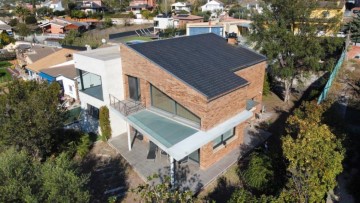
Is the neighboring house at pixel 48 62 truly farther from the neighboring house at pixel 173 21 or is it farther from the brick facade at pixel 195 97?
the neighboring house at pixel 173 21

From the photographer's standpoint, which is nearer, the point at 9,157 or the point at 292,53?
the point at 9,157

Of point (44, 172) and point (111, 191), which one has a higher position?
point (44, 172)

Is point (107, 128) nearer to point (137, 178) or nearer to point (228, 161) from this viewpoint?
point (137, 178)

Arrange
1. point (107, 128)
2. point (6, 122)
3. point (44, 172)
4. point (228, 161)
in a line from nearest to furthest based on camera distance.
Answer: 1. point (44, 172)
2. point (6, 122)
3. point (228, 161)
4. point (107, 128)

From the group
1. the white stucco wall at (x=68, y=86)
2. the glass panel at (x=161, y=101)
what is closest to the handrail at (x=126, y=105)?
the glass panel at (x=161, y=101)

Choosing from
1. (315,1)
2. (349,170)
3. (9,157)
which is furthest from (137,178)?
(315,1)

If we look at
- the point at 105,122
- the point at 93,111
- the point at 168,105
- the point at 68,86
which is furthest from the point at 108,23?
the point at 168,105

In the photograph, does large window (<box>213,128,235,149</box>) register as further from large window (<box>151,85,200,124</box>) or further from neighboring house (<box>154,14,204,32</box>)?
neighboring house (<box>154,14,204,32</box>)

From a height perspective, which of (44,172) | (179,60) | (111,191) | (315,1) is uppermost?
(315,1)
